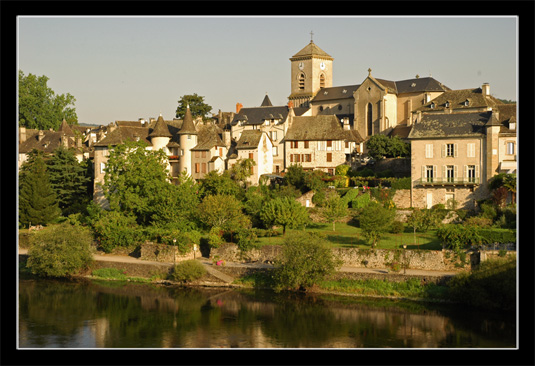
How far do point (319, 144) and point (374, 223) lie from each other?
19.6 metres

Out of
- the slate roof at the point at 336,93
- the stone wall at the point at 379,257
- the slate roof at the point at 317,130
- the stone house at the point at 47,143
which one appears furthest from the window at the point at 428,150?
the stone house at the point at 47,143

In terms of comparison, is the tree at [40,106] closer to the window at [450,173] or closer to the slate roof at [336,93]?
the slate roof at [336,93]

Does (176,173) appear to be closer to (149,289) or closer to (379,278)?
(149,289)

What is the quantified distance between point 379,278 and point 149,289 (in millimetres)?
11422

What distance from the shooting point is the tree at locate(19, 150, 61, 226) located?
45969 mm

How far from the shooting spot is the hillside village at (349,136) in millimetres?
43562

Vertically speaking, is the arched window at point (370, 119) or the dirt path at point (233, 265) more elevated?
the arched window at point (370, 119)

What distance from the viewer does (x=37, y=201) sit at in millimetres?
46344

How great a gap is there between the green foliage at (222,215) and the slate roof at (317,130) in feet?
51.5

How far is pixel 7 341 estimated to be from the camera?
21.0 meters

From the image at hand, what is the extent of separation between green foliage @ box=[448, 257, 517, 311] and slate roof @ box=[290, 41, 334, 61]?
56159 mm

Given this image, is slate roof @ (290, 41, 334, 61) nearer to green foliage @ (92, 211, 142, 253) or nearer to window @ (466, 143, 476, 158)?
window @ (466, 143, 476, 158)

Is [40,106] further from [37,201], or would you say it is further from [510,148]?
[510,148]
